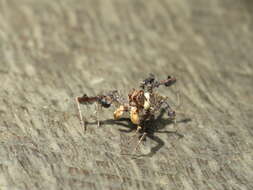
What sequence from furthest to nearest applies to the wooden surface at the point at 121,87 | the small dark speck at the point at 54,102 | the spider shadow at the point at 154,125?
the small dark speck at the point at 54,102 < the spider shadow at the point at 154,125 < the wooden surface at the point at 121,87

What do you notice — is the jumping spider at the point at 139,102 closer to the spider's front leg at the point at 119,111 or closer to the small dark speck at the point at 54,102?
the spider's front leg at the point at 119,111

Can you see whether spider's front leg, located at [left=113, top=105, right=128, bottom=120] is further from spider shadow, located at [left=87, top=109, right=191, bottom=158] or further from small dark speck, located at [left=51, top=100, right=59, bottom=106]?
small dark speck, located at [left=51, top=100, right=59, bottom=106]

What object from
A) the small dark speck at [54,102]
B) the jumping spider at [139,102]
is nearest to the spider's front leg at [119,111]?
the jumping spider at [139,102]

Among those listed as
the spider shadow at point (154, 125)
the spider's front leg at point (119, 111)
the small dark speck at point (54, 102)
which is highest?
A: the small dark speck at point (54, 102)

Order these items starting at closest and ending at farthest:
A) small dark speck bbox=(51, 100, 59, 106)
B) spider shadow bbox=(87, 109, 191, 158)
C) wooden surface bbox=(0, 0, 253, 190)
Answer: wooden surface bbox=(0, 0, 253, 190) < spider shadow bbox=(87, 109, 191, 158) < small dark speck bbox=(51, 100, 59, 106)

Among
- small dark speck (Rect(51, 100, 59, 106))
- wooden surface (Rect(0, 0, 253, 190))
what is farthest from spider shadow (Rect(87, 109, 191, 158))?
small dark speck (Rect(51, 100, 59, 106))

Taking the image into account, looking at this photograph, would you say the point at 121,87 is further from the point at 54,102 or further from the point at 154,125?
the point at 54,102
